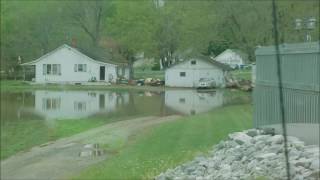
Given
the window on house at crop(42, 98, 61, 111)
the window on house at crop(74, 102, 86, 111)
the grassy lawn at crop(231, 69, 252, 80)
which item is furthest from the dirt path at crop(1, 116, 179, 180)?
the grassy lawn at crop(231, 69, 252, 80)

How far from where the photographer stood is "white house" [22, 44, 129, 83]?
137 ft

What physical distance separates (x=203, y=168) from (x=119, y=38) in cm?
3504

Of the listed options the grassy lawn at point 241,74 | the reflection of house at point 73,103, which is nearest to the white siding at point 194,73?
the grassy lawn at point 241,74

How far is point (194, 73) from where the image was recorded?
52.8 metres

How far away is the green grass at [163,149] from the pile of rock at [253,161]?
1.03m

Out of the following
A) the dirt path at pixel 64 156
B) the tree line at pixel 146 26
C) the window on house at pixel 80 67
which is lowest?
the dirt path at pixel 64 156

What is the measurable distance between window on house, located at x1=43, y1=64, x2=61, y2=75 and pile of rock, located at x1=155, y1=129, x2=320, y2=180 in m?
30.2

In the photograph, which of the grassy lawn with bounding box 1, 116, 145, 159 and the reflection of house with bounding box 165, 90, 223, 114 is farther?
the reflection of house with bounding box 165, 90, 223, 114

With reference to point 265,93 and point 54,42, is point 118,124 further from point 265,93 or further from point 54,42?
point 265,93

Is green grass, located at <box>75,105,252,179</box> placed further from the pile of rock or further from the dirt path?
the pile of rock

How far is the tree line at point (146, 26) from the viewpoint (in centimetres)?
3064

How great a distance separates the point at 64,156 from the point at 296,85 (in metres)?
9.04

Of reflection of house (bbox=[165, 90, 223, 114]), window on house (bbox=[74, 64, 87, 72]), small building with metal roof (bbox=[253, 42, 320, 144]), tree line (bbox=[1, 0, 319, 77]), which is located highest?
tree line (bbox=[1, 0, 319, 77])

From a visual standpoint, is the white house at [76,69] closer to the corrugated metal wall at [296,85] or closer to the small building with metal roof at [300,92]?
the corrugated metal wall at [296,85]
